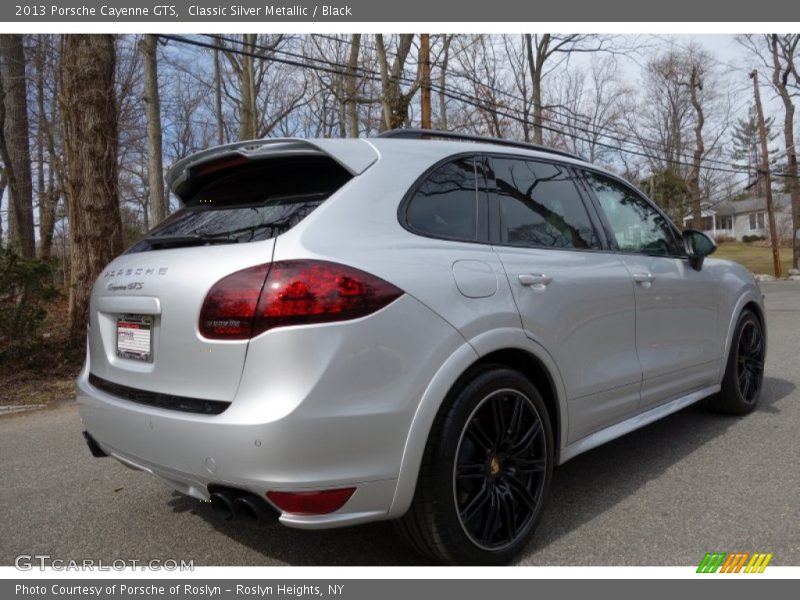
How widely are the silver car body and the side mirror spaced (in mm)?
1398

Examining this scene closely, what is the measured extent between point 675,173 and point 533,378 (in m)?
42.8

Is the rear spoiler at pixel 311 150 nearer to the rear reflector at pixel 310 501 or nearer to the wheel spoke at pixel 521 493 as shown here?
the rear reflector at pixel 310 501

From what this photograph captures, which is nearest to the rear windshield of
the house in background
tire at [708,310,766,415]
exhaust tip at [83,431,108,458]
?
exhaust tip at [83,431,108,458]

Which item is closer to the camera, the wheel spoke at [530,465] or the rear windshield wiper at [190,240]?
the rear windshield wiper at [190,240]

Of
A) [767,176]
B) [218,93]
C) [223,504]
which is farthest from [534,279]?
[767,176]

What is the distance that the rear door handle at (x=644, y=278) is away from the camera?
355 centimetres

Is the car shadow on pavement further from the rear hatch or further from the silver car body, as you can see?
the rear hatch

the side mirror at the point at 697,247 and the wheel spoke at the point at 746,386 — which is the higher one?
the side mirror at the point at 697,247

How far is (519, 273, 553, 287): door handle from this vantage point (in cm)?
277

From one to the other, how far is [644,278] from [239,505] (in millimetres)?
2611

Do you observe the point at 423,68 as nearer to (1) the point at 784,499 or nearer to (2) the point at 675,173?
(1) the point at 784,499

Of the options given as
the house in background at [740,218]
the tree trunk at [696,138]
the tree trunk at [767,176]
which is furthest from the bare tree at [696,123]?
the house in background at [740,218]

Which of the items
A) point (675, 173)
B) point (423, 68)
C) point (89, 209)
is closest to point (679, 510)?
point (89, 209)

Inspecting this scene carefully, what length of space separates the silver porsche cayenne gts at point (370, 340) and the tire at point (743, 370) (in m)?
1.63
